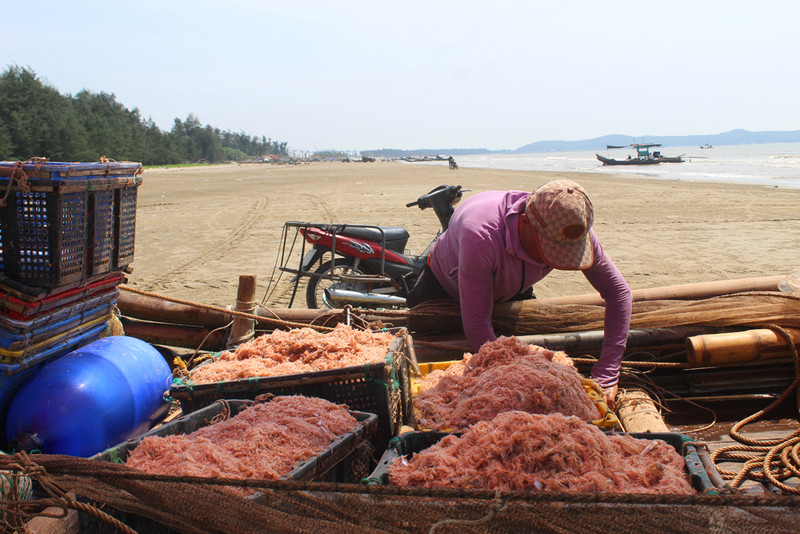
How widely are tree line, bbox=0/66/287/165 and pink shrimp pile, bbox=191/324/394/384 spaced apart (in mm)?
39577

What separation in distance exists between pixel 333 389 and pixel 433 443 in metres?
0.67

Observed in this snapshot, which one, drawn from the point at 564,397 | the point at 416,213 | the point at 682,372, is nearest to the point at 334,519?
the point at 564,397

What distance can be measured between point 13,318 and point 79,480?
140cm

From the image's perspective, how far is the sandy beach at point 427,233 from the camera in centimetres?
848

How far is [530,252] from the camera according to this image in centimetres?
332

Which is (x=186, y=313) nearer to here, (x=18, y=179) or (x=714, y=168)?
(x=18, y=179)

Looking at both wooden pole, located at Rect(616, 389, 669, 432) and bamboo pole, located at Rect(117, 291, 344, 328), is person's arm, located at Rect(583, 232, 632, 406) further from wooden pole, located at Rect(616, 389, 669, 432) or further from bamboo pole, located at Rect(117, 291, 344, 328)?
bamboo pole, located at Rect(117, 291, 344, 328)

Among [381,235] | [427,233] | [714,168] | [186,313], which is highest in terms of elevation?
[714,168]

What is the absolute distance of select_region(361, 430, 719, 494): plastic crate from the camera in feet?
6.14

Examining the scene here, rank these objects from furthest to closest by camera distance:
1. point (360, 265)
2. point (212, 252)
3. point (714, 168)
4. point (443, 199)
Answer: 1. point (714, 168)
2. point (212, 252)
3. point (360, 265)
4. point (443, 199)

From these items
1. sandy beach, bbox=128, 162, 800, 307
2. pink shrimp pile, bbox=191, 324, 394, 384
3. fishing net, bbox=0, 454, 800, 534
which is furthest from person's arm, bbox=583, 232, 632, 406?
sandy beach, bbox=128, 162, 800, 307

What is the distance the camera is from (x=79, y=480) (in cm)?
163

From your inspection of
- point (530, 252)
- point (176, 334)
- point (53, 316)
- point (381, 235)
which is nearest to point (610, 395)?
point (530, 252)

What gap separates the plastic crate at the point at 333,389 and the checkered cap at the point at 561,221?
1049 millimetres
